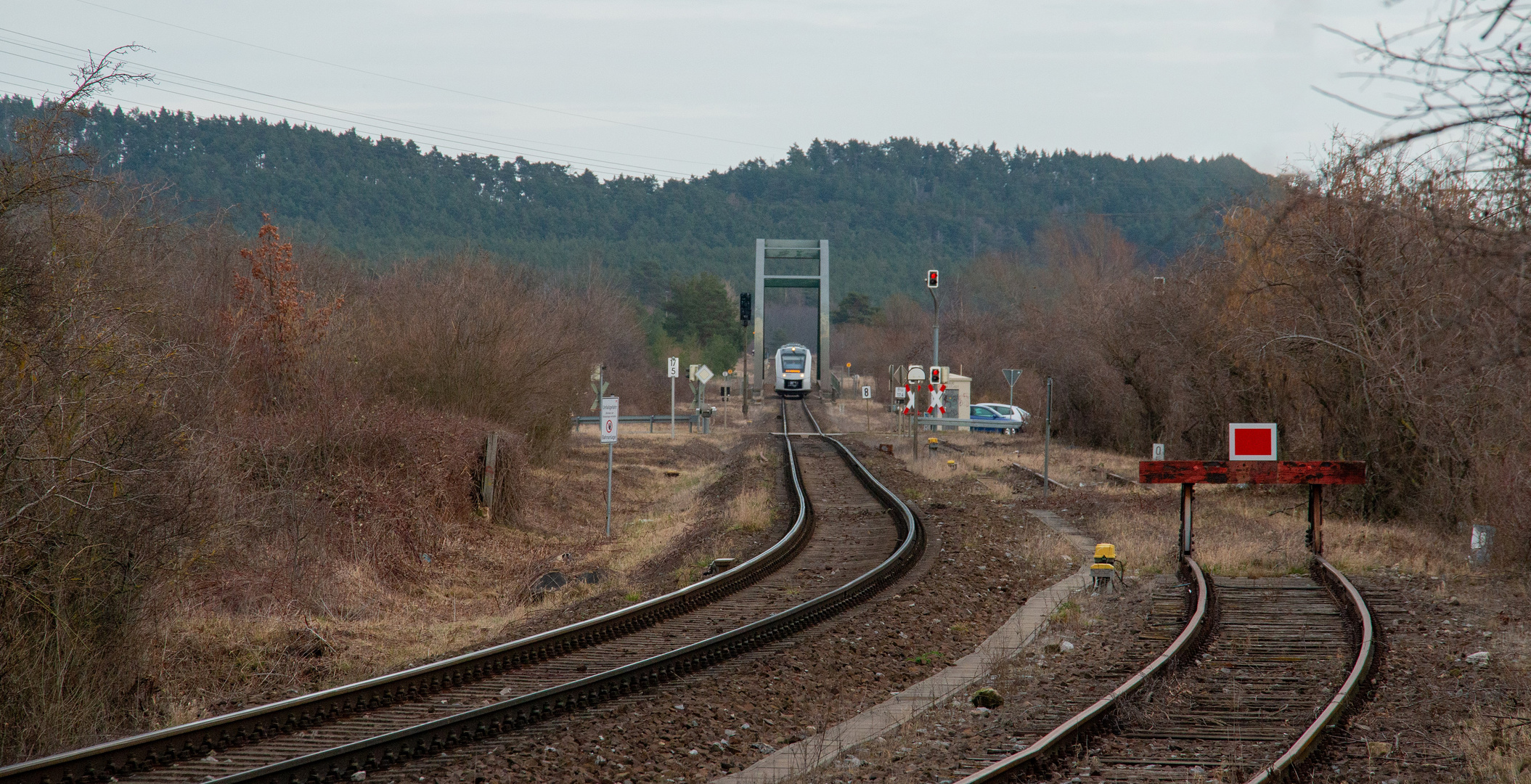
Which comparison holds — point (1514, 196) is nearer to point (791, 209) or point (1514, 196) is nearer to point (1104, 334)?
point (1104, 334)

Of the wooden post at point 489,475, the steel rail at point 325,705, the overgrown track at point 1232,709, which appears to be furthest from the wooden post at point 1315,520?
the wooden post at point 489,475

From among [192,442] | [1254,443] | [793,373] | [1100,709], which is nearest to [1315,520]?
[1254,443]

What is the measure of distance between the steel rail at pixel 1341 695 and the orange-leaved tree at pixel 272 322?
47.8 ft

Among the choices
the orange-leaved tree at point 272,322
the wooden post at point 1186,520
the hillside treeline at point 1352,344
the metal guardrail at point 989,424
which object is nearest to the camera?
the hillside treeline at point 1352,344

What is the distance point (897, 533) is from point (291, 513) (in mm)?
8720

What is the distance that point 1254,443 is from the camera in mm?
14195

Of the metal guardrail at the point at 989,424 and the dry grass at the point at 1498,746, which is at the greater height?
the metal guardrail at the point at 989,424

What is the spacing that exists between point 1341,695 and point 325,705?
6.69m

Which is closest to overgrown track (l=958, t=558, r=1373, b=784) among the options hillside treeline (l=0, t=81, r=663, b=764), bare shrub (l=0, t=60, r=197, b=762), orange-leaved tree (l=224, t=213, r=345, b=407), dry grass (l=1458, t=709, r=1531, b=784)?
dry grass (l=1458, t=709, r=1531, b=784)

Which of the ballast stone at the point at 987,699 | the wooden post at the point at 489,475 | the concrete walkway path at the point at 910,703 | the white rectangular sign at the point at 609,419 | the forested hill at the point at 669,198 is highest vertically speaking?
the forested hill at the point at 669,198

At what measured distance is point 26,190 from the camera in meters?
8.24

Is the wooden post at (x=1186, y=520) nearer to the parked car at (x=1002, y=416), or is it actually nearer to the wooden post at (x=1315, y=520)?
the wooden post at (x=1315, y=520)

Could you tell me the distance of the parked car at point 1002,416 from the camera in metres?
48.6

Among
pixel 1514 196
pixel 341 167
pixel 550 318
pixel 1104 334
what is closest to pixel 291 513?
pixel 1514 196
